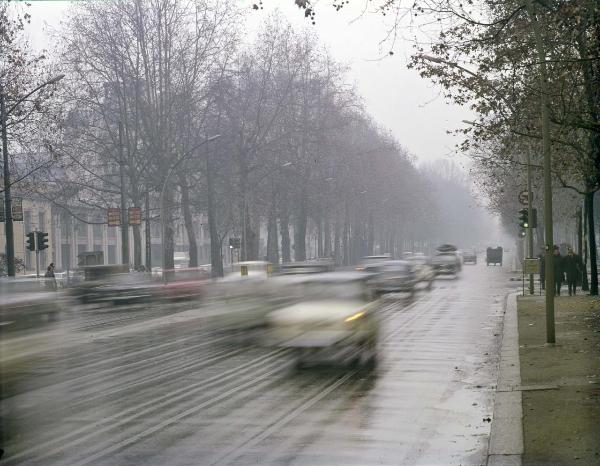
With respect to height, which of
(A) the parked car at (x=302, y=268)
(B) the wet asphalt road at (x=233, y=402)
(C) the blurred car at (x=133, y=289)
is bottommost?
(B) the wet asphalt road at (x=233, y=402)

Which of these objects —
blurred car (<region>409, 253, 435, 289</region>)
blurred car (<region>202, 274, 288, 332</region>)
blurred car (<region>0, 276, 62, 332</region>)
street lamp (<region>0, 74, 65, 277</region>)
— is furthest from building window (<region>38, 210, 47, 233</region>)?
blurred car (<region>0, 276, 62, 332</region>)

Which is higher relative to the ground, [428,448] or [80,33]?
[80,33]

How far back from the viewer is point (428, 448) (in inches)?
337

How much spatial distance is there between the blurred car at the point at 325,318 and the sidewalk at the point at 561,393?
3.40 metres

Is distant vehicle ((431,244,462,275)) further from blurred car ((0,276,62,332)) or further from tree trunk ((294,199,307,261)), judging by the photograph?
blurred car ((0,276,62,332))

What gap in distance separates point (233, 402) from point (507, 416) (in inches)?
136

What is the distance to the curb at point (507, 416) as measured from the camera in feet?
25.8

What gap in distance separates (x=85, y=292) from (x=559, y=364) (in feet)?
86.8

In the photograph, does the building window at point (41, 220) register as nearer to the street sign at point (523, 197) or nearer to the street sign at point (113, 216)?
the street sign at point (113, 216)

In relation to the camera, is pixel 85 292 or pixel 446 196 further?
pixel 446 196

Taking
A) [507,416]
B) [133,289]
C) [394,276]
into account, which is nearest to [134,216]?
[133,289]

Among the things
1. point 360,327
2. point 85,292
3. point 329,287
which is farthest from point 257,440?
point 85,292

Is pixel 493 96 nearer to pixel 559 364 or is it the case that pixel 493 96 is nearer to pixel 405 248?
pixel 559 364

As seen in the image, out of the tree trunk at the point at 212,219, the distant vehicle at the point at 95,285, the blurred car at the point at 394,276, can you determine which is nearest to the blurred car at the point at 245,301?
the distant vehicle at the point at 95,285
